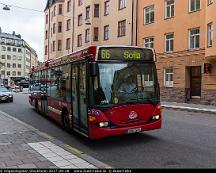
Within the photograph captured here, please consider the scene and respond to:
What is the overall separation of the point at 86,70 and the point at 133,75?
1.30 m

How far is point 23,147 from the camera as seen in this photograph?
27.9 ft

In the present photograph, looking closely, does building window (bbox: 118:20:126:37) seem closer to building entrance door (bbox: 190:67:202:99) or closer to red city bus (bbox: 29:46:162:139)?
building entrance door (bbox: 190:67:202:99)

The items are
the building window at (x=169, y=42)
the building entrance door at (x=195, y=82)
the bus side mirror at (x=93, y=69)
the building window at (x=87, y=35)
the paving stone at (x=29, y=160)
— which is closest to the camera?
the paving stone at (x=29, y=160)

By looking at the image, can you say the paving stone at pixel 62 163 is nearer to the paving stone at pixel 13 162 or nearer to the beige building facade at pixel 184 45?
the paving stone at pixel 13 162

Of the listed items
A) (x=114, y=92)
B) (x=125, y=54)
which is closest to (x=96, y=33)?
(x=125, y=54)

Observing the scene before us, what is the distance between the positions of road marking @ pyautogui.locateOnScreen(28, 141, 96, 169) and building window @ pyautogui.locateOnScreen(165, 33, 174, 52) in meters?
21.2

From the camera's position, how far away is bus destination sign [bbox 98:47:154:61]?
9203 mm

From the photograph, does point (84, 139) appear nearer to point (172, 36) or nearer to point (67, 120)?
point (67, 120)

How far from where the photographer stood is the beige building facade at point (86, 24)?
116ft

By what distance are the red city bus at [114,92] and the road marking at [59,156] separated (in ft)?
3.73

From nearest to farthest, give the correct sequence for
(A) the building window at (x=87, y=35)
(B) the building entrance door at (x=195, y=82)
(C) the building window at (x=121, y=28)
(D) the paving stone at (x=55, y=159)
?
1. (D) the paving stone at (x=55, y=159)
2. (B) the building entrance door at (x=195, y=82)
3. (C) the building window at (x=121, y=28)
4. (A) the building window at (x=87, y=35)

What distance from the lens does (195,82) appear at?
2664cm

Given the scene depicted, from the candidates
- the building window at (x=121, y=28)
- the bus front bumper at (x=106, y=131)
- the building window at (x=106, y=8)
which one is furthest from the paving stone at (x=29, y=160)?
the building window at (x=106, y=8)

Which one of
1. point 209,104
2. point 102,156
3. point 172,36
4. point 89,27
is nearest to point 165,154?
point 102,156
